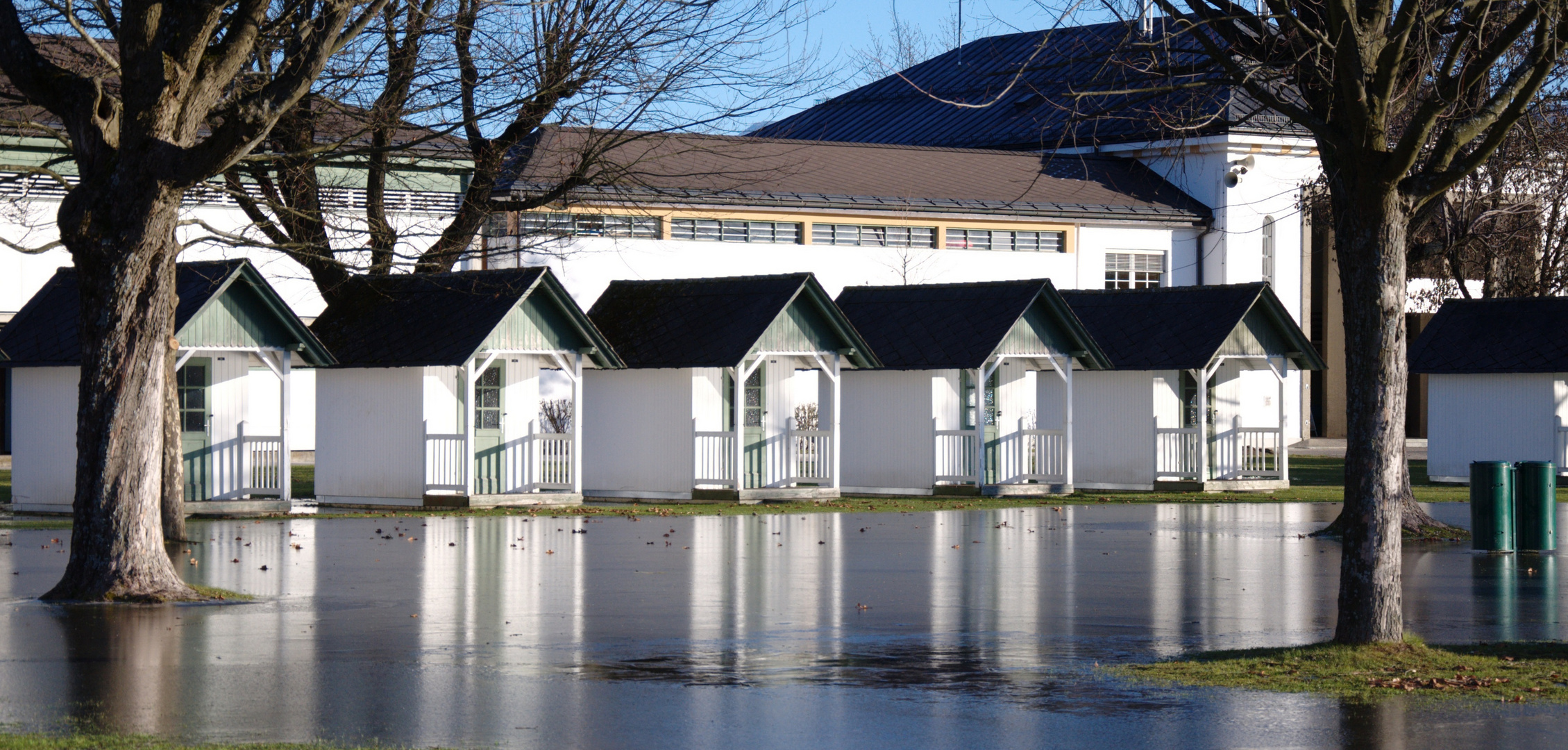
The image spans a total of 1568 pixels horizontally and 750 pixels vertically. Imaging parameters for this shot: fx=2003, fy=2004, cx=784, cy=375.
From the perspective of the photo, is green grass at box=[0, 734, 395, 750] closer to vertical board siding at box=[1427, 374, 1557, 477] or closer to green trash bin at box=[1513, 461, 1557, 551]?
green trash bin at box=[1513, 461, 1557, 551]

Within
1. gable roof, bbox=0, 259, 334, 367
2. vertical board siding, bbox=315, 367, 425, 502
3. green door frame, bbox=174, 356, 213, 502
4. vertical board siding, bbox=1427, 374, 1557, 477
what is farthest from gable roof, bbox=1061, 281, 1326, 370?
green door frame, bbox=174, 356, 213, 502

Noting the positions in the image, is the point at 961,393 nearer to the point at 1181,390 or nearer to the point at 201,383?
the point at 1181,390

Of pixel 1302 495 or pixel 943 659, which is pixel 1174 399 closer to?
pixel 1302 495

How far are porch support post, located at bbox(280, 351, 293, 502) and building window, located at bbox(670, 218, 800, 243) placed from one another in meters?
19.2

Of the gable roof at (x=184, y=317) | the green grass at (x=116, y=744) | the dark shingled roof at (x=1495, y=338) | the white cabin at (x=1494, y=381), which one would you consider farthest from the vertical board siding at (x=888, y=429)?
the green grass at (x=116, y=744)

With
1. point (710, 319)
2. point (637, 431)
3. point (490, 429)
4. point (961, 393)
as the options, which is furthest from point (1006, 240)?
point (490, 429)

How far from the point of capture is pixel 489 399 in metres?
30.3

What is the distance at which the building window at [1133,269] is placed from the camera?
52375 mm

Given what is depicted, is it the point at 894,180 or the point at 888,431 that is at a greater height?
the point at 894,180

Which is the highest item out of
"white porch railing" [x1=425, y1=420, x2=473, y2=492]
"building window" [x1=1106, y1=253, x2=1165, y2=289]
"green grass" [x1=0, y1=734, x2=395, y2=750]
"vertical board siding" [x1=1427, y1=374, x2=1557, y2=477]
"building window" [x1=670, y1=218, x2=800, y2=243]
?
"building window" [x1=670, y1=218, x2=800, y2=243]

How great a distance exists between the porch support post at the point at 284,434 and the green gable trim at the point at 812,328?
7.45m

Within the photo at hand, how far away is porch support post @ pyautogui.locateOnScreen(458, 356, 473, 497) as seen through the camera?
28.1 m

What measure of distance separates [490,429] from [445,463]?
1348mm

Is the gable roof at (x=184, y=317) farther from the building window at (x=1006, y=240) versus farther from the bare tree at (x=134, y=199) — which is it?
the building window at (x=1006, y=240)
